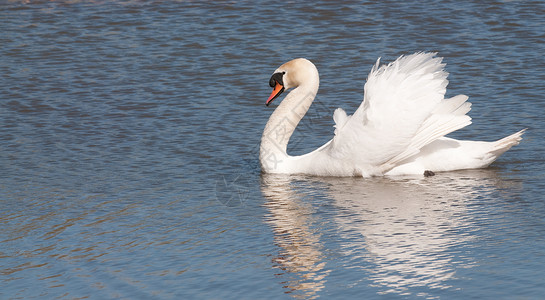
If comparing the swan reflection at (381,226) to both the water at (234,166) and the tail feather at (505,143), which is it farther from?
the tail feather at (505,143)

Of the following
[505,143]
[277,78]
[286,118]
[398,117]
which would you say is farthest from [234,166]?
[505,143]

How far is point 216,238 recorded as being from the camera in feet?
24.9

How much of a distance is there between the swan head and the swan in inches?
33.9

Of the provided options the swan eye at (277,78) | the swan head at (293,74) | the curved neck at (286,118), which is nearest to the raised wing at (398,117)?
the curved neck at (286,118)

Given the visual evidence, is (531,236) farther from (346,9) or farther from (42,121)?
(346,9)

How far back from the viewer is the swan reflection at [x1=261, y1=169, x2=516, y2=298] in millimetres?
6547

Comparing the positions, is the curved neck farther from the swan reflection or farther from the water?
the swan reflection

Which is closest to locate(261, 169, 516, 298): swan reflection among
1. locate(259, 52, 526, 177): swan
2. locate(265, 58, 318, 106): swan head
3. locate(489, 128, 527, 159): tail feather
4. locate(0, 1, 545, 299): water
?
locate(0, 1, 545, 299): water

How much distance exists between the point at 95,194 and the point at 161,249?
182cm

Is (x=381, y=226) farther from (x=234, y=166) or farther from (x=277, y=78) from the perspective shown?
(x=277, y=78)

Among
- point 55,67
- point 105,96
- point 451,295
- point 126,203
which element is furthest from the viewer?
point 55,67

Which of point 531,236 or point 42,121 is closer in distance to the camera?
point 531,236

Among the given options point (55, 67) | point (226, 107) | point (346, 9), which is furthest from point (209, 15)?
point (226, 107)

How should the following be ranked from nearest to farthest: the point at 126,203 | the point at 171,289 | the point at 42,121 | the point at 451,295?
the point at 451,295 < the point at 171,289 < the point at 126,203 < the point at 42,121
